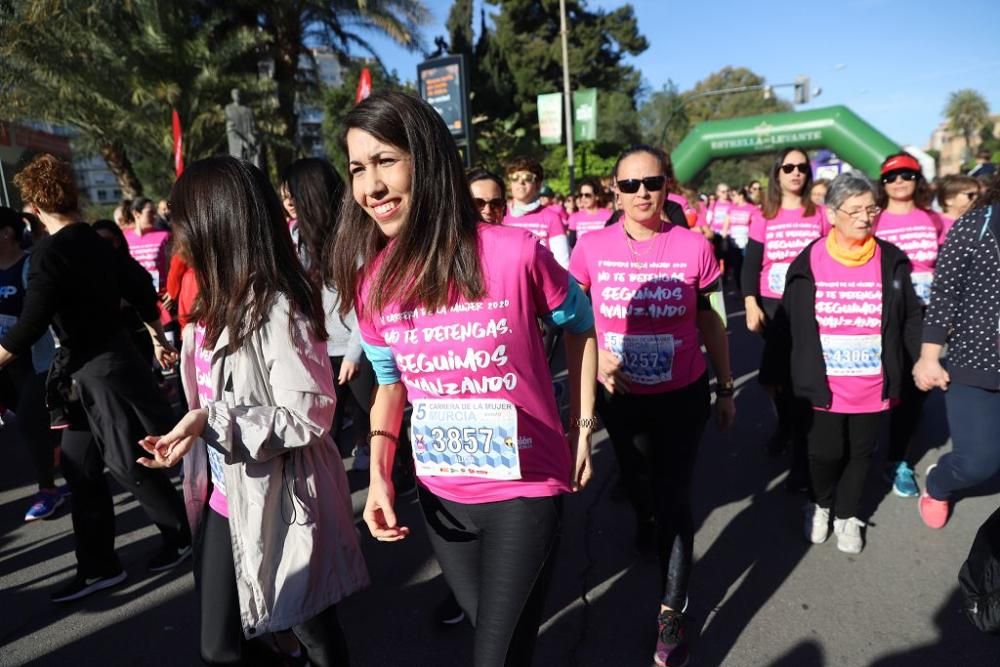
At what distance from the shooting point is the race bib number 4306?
1.66 metres

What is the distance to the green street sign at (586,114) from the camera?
19.2m

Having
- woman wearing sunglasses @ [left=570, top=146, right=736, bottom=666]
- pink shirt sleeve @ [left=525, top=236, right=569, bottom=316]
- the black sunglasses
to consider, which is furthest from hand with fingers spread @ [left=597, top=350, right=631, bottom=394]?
pink shirt sleeve @ [left=525, top=236, right=569, bottom=316]

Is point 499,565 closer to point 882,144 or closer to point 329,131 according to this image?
point 882,144

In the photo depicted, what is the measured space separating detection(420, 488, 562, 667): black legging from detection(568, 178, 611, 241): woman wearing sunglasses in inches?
238

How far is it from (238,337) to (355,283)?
390mm

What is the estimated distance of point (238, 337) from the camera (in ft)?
6.28

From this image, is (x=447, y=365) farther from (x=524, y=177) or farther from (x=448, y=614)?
(x=524, y=177)

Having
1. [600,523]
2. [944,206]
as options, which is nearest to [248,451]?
[600,523]

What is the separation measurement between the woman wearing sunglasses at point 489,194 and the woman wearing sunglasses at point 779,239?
1.93 m

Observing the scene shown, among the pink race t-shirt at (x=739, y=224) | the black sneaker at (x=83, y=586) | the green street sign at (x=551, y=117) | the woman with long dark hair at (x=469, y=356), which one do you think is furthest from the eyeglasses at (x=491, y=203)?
the green street sign at (x=551, y=117)

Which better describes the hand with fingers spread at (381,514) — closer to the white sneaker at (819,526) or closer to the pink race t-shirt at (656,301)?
A: the pink race t-shirt at (656,301)

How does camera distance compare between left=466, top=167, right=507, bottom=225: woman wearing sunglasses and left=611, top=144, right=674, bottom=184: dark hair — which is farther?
left=466, top=167, right=507, bottom=225: woman wearing sunglasses

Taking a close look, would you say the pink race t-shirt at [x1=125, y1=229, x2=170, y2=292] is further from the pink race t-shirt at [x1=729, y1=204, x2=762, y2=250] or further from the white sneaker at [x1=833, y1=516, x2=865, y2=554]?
the pink race t-shirt at [x1=729, y1=204, x2=762, y2=250]

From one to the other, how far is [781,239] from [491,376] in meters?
3.65
